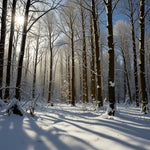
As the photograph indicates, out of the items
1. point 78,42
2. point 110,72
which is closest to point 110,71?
point 110,72

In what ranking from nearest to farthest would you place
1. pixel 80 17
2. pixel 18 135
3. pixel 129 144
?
pixel 129 144 < pixel 18 135 < pixel 80 17

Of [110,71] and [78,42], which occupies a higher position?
[78,42]

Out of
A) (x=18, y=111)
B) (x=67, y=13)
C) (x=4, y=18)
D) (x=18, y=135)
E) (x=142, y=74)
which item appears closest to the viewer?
(x=18, y=135)

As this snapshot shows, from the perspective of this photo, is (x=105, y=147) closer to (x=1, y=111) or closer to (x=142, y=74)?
Answer: (x=1, y=111)

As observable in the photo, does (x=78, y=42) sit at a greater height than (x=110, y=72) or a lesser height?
greater

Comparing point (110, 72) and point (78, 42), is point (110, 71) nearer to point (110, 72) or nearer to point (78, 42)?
point (110, 72)

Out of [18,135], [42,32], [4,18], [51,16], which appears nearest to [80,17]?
[51,16]

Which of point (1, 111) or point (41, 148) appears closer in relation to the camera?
point (41, 148)

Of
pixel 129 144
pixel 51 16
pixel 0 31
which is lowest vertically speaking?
pixel 129 144

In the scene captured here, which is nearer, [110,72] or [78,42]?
[110,72]

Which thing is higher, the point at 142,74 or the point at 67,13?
the point at 67,13

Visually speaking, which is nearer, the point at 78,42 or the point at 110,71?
the point at 110,71

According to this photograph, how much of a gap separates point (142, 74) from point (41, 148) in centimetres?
562

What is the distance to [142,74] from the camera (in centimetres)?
535
